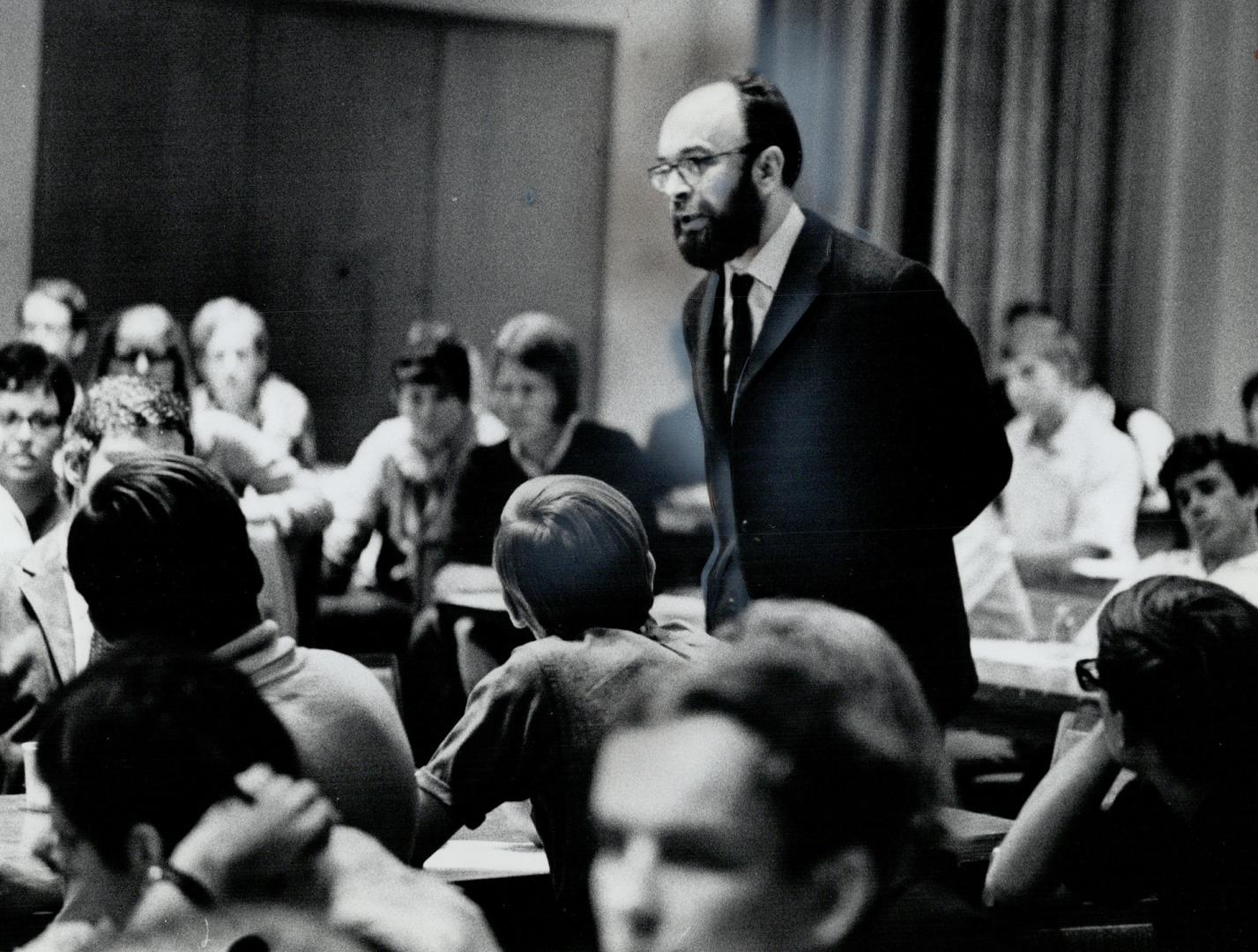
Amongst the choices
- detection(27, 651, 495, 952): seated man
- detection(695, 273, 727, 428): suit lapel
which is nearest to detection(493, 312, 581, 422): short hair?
detection(695, 273, 727, 428): suit lapel

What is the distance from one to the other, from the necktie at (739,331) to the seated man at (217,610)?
0.75 metres

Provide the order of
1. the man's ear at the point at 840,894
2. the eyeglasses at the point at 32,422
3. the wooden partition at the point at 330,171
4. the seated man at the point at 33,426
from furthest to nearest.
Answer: the wooden partition at the point at 330,171
the eyeglasses at the point at 32,422
the seated man at the point at 33,426
the man's ear at the point at 840,894

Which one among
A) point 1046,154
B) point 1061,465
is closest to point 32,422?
point 1061,465

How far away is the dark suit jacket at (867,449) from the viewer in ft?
7.02

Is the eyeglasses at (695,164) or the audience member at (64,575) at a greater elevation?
the eyeglasses at (695,164)

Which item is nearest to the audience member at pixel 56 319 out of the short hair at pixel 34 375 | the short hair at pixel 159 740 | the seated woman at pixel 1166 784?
the short hair at pixel 34 375

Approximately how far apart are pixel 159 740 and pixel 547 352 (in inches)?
118

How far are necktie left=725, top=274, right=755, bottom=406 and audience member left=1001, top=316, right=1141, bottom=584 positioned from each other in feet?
Answer: 9.33

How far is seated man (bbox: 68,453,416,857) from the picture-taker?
1.67 meters

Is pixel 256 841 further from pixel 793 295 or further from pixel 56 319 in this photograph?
pixel 56 319

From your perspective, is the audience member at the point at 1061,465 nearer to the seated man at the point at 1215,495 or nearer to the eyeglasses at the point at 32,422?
the seated man at the point at 1215,495

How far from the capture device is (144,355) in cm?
356

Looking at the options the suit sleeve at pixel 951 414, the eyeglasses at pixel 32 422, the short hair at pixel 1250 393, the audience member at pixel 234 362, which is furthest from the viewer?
the short hair at pixel 1250 393

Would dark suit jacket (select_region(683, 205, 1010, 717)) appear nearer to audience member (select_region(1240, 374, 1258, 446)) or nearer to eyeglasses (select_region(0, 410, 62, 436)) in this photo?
eyeglasses (select_region(0, 410, 62, 436))
